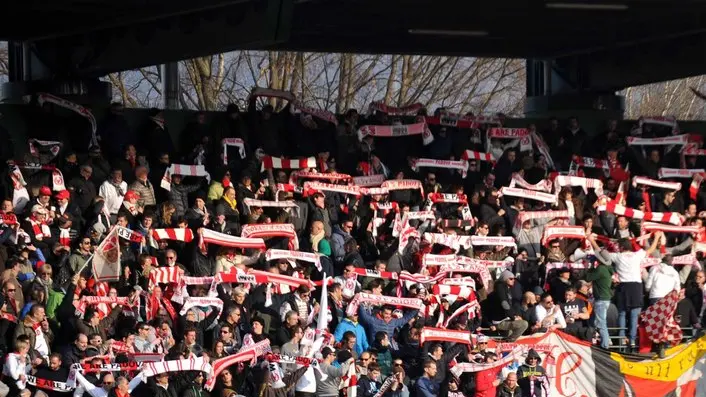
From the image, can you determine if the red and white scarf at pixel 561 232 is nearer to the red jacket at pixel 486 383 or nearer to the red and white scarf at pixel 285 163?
the red and white scarf at pixel 285 163

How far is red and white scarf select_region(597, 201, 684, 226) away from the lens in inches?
Answer: 1147

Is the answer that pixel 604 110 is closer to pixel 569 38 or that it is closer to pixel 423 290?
pixel 569 38

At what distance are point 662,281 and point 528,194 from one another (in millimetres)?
2564

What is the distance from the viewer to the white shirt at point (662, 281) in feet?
91.5

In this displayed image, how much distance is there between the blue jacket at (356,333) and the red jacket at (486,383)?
5.42ft

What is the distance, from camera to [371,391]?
23.7m

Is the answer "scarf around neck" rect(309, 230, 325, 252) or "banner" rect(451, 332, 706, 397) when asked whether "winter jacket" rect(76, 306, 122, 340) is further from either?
"banner" rect(451, 332, 706, 397)

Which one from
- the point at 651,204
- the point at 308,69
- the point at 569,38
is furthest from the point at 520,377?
the point at 308,69

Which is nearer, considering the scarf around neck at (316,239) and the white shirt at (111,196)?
the white shirt at (111,196)

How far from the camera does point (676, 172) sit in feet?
100

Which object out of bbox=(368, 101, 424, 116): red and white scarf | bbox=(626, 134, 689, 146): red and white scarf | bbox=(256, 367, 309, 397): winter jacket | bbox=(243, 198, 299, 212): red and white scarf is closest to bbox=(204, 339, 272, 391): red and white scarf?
bbox=(256, 367, 309, 397): winter jacket

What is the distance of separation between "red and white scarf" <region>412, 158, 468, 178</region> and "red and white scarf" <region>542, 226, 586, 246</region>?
1.78 m

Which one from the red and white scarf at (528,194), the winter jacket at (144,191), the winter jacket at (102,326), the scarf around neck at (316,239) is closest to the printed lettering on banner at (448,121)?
the red and white scarf at (528,194)

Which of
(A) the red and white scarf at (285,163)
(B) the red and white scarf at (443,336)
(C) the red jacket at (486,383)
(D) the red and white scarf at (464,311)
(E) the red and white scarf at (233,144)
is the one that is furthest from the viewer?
(A) the red and white scarf at (285,163)
